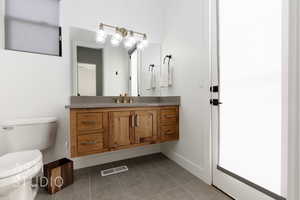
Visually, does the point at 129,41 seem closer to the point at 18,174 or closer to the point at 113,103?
the point at 113,103

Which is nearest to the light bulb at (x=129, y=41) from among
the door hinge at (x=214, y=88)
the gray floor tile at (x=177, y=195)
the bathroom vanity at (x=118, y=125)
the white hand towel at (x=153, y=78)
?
the white hand towel at (x=153, y=78)

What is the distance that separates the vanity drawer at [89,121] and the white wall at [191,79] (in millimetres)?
1109

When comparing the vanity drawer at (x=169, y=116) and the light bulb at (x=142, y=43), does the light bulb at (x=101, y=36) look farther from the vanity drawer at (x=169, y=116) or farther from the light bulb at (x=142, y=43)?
the vanity drawer at (x=169, y=116)

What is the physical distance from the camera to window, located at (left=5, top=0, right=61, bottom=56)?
5.41 ft

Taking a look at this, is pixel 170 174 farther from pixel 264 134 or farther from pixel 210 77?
pixel 210 77

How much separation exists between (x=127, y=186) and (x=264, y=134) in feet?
4.52

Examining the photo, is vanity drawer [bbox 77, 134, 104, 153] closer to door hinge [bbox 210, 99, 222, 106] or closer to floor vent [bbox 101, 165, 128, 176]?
floor vent [bbox 101, 165, 128, 176]

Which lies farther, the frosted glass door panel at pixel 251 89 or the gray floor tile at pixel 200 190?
the gray floor tile at pixel 200 190

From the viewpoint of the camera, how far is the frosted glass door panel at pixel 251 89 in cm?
109

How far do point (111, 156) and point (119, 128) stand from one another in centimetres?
69

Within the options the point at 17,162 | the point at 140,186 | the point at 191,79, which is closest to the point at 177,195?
the point at 140,186

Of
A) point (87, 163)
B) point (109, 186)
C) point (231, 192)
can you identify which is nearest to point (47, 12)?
point (87, 163)

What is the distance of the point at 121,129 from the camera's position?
176 centimetres

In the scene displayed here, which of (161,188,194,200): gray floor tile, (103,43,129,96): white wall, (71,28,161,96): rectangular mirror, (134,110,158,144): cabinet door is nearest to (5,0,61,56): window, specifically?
(71,28,161,96): rectangular mirror
